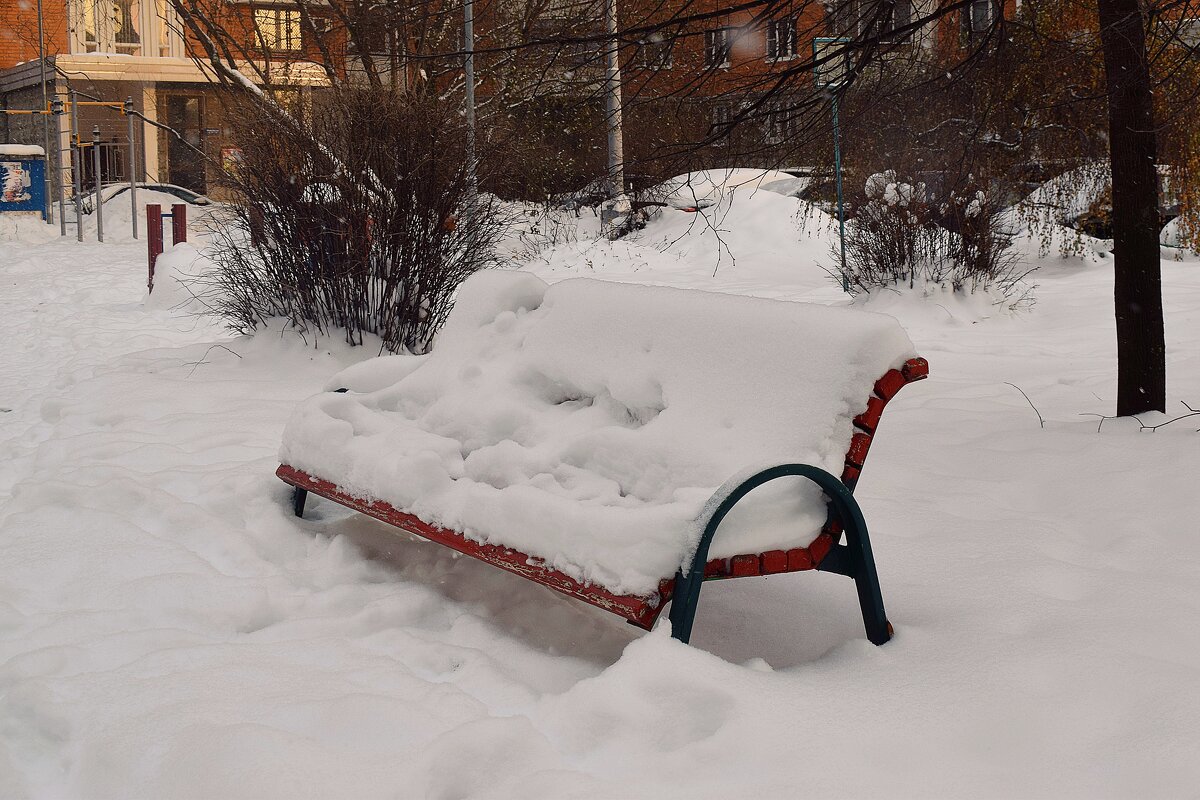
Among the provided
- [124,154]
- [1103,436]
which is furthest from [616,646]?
[124,154]

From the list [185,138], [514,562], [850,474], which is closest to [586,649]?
[514,562]

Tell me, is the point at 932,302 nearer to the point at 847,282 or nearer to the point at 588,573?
the point at 847,282

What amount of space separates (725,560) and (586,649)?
0.60 meters

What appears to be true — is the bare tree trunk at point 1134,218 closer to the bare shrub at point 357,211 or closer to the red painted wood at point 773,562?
the red painted wood at point 773,562

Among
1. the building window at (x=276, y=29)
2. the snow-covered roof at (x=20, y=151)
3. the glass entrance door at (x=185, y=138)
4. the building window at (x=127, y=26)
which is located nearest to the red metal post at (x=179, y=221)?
the building window at (x=276, y=29)

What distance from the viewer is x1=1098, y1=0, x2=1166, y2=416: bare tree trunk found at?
191 inches

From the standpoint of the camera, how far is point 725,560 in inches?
101

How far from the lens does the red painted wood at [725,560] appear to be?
2.49m

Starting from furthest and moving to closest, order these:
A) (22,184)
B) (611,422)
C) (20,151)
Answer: (20,151) → (22,184) → (611,422)

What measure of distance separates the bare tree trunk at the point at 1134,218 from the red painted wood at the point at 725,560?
268 centimetres

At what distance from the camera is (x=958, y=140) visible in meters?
11.2

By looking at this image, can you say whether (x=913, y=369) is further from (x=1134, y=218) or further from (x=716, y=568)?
(x=1134, y=218)

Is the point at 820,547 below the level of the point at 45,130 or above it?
below

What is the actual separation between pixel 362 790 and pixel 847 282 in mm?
9146
